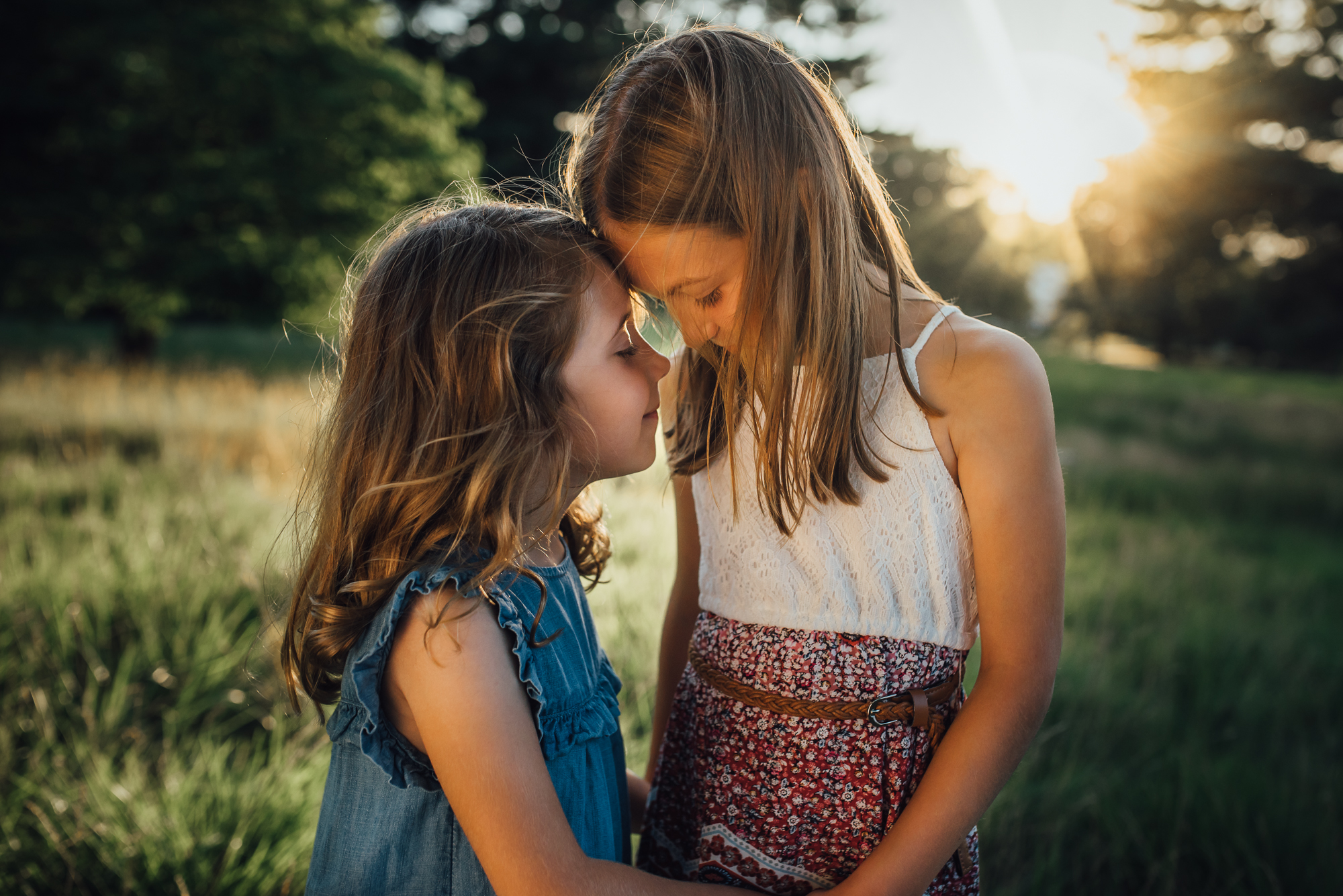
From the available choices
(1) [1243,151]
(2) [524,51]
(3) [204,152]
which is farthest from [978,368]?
(2) [524,51]

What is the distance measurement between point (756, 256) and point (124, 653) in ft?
8.61

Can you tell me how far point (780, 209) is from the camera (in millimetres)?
1187

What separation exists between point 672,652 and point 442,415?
29.2 inches

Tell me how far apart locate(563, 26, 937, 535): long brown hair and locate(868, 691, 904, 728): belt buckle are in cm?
31

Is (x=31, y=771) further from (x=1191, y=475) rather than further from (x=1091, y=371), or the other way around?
(x=1091, y=371)

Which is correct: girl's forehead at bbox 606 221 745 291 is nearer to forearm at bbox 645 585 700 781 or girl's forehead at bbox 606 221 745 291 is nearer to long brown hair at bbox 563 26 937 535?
long brown hair at bbox 563 26 937 535

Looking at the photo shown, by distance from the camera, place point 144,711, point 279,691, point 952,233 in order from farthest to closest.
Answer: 1. point 952,233
2. point 279,691
3. point 144,711

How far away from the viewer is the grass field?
6.32 ft

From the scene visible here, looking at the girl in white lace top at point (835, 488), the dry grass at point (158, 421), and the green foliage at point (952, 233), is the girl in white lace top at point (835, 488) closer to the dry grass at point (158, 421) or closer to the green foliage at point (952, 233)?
the dry grass at point (158, 421)

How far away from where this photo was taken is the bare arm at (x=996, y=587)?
1075 millimetres

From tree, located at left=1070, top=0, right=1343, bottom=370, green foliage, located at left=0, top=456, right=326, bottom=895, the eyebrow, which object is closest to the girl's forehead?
the eyebrow

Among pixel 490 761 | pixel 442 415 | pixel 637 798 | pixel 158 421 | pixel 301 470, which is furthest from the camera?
pixel 158 421

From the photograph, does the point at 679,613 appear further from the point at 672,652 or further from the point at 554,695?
the point at 554,695

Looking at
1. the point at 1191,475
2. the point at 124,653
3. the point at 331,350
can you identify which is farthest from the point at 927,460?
the point at 1191,475
